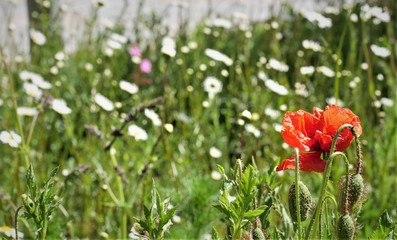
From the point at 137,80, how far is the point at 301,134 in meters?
2.62

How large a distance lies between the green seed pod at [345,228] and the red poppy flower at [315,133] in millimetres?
94

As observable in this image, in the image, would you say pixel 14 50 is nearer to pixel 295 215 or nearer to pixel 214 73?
pixel 214 73

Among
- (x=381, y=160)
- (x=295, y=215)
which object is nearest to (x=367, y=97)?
(x=381, y=160)

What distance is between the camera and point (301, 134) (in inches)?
50.9

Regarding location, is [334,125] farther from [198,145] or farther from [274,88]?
[198,145]

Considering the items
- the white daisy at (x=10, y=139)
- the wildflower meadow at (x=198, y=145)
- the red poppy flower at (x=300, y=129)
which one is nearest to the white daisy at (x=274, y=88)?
the wildflower meadow at (x=198, y=145)

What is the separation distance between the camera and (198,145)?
10.4 feet

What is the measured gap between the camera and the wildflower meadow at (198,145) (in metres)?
1.29

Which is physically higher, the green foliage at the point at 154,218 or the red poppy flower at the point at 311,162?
the red poppy flower at the point at 311,162

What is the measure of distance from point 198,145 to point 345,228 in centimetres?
195

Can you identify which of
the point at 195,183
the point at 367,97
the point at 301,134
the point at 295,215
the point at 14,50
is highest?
the point at 301,134

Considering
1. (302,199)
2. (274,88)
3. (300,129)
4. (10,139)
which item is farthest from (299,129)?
(274,88)

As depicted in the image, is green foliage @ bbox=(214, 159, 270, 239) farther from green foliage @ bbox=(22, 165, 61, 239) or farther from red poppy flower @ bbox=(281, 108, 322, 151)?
green foliage @ bbox=(22, 165, 61, 239)

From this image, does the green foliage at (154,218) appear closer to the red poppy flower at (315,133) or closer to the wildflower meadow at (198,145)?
the wildflower meadow at (198,145)
